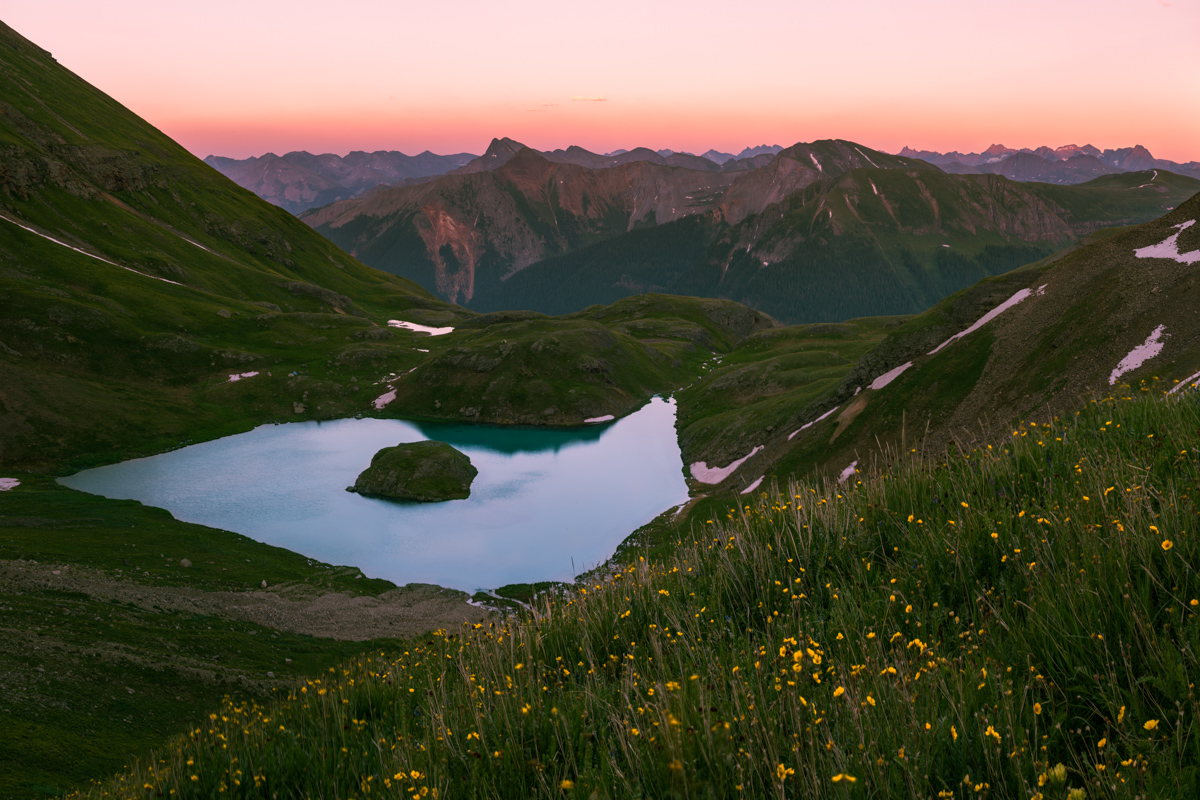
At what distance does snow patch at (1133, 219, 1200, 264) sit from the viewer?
136 ft

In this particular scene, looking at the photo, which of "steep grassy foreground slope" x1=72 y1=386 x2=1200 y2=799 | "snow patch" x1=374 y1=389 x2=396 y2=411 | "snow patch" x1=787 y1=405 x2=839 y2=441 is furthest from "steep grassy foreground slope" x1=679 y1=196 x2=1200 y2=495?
"snow patch" x1=374 y1=389 x2=396 y2=411

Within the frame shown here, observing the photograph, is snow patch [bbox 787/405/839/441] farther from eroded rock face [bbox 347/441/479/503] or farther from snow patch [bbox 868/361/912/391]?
eroded rock face [bbox 347/441/479/503]

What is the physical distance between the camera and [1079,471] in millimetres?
9289

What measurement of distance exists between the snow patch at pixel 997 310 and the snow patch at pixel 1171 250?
6.59 m

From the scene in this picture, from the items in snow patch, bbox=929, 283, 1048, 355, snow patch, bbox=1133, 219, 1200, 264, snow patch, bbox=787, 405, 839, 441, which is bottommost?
snow patch, bbox=787, 405, 839, 441

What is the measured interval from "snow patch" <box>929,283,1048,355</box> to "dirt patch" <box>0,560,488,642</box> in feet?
152

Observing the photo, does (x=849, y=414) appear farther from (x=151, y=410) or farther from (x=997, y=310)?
(x=151, y=410)

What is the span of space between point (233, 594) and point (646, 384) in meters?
115

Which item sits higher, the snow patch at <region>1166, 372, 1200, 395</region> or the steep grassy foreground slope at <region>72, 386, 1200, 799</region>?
the snow patch at <region>1166, 372, 1200, 395</region>

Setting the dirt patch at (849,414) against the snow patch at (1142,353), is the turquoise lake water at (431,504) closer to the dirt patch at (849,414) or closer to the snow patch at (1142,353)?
the dirt patch at (849,414)

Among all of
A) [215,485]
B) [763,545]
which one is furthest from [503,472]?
[763,545]

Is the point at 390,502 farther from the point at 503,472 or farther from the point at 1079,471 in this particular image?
the point at 1079,471

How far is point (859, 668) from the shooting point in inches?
244

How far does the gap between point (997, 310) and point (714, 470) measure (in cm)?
3773
